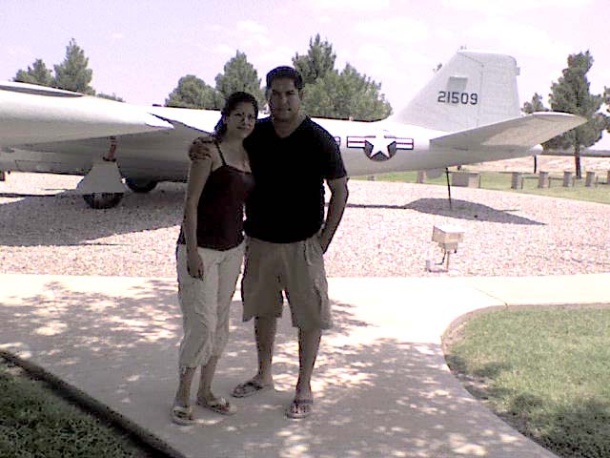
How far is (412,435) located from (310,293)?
964 millimetres

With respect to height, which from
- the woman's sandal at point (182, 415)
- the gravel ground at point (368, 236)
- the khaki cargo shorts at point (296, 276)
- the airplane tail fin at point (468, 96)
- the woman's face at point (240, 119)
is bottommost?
the woman's sandal at point (182, 415)

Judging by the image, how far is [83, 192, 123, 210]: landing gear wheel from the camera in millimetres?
12562

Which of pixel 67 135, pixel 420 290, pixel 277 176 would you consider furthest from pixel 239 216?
pixel 67 135

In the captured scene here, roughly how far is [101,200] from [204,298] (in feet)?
33.8

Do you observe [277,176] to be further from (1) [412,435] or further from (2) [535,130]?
(2) [535,130]

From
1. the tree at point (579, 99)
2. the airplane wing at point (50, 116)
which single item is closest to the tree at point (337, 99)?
the tree at point (579, 99)

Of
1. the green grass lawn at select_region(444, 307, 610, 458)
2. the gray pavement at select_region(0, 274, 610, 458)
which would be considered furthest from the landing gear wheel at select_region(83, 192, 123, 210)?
the green grass lawn at select_region(444, 307, 610, 458)

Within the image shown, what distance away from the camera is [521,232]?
38.2 ft

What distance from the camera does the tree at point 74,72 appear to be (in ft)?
229

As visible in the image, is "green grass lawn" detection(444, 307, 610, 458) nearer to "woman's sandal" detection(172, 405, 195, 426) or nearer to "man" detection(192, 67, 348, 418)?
"man" detection(192, 67, 348, 418)

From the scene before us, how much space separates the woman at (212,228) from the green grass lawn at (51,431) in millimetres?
400

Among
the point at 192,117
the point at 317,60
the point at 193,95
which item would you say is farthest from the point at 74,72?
the point at 192,117

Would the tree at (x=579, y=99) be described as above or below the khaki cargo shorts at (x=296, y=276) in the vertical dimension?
above

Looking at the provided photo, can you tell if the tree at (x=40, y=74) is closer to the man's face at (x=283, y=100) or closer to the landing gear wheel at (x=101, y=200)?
the landing gear wheel at (x=101, y=200)
